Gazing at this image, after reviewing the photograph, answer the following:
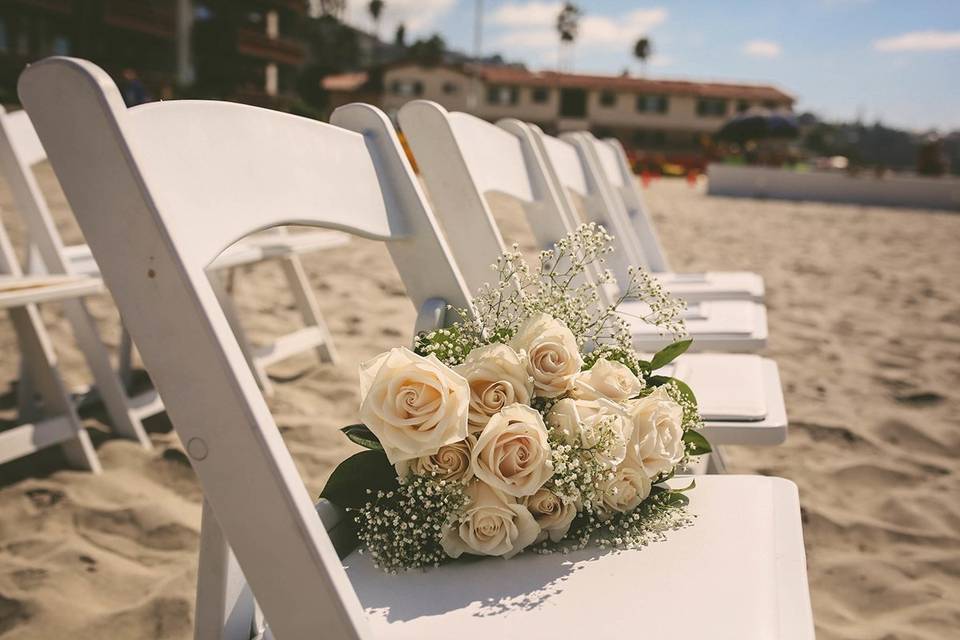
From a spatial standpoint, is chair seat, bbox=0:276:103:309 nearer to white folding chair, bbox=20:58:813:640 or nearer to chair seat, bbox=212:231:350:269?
chair seat, bbox=212:231:350:269

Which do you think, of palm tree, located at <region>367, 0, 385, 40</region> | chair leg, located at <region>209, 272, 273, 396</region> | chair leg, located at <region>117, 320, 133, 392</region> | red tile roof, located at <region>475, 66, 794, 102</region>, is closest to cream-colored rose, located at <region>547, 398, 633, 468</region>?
chair leg, located at <region>209, 272, 273, 396</region>

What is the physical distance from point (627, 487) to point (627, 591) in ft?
0.49

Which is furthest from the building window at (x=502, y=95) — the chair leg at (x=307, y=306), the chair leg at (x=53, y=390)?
the chair leg at (x=53, y=390)

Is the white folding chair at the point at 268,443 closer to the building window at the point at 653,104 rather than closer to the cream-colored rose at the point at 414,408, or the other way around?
the cream-colored rose at the point at 414,408

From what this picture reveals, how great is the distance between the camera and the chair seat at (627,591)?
34.2 inches

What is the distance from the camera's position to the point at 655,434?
41.2 inches

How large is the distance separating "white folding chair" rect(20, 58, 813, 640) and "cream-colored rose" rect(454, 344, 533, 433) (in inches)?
7.9

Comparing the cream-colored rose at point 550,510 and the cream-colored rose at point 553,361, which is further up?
the cream-colored rose at point 553,361

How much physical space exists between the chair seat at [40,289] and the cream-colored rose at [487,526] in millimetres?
1707

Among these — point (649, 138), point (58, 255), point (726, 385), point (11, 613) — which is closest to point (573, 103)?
point (649, 138)

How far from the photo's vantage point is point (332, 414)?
Result: 3.12 metres

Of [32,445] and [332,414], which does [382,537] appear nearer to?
[32,445]

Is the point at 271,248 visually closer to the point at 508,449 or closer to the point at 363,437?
the point at 363,437

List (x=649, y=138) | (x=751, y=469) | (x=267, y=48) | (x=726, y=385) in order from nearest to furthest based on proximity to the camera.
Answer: (x=726, y=385), (x=751, y=469), (x=267, y=48), (x=649, y=138)
